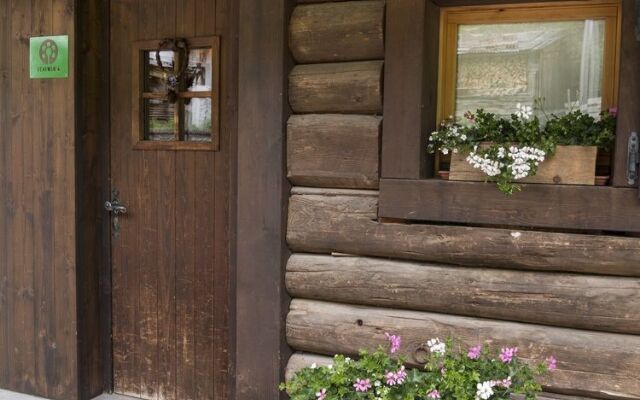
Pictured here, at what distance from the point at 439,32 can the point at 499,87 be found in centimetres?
37

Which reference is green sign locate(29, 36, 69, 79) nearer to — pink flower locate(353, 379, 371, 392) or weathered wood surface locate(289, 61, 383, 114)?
weathered wood surface locate(289, 61, 383, 114)

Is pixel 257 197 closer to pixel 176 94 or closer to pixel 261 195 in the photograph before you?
pixel 261 195

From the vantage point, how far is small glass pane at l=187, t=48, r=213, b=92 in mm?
3711

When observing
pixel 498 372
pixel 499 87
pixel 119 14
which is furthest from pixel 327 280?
pixel 119 14

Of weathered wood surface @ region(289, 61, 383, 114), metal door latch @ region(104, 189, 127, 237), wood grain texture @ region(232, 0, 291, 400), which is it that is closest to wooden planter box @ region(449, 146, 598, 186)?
weathered wood surface @ region(289, 61, 383, 114)

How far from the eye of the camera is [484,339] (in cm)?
292

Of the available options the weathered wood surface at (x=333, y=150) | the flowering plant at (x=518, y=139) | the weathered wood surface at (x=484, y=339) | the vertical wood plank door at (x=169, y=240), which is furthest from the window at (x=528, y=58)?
the vertical wood plank door at (x=169, y=240)

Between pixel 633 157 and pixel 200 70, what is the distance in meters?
2.20

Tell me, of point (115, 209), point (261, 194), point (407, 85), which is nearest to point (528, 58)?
point (407, 85)

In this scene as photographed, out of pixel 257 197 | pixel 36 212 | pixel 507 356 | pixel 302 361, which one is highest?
pixel 257 197

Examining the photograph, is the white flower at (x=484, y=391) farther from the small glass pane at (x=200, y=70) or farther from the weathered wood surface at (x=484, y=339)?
the small glass pane at (x=200, y=70)

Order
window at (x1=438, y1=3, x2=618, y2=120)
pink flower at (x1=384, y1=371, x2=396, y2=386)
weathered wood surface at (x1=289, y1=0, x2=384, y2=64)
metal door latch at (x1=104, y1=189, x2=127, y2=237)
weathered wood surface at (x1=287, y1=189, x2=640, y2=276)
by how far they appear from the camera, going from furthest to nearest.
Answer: metal door latch at (x1=104, y1=189, x2=127, y2=237) → weathered wood surface at (x1=289, y1=0, x2=384, y2=64) → window at (x1=438, y1=3, x2=618, y2=120) → weathered wood surface at (x1=287, y1=189, x2=640, y2=276) → pink flower at (x1=384, y1=371, x2=396, y2=386)

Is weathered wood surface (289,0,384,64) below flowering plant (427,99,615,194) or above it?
above

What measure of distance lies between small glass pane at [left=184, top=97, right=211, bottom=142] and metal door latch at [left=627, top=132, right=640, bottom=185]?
2062 millimetres
